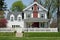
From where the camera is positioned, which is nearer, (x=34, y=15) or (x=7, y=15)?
(x=34, y=15)

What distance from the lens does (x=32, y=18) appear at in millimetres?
51156

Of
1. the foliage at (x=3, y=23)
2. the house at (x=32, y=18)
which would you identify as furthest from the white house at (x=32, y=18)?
the foliage at (x=3, y=23)

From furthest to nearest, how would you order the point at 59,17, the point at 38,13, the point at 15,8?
1. the point at 15,8
2. the point at 38,13
3. the point at 59,17

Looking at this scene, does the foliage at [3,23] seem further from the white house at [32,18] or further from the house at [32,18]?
the house at [32,18]

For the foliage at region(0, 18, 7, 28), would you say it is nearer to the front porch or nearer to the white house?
the white house

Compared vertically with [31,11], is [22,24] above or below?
below

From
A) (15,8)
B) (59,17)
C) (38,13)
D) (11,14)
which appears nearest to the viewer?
(59,17)

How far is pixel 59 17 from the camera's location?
160ft

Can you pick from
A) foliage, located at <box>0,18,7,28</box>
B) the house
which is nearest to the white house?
the house

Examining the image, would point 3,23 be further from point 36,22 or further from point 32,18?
point 36,22

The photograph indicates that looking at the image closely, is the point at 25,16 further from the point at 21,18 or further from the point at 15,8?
the point at 15,8

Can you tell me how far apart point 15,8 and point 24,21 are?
31.8m

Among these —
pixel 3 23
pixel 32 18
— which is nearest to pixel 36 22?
pixel 32 18

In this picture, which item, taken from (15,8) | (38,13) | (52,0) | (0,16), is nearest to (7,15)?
(0,16)
